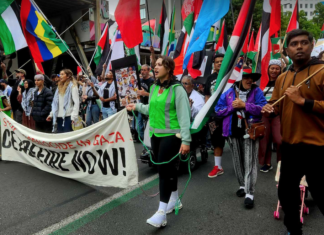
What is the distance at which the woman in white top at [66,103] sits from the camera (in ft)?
17.0

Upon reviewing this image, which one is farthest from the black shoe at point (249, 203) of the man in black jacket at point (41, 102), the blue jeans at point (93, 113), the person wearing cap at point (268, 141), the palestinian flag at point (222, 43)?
the palestinian flag at point (222, 43)

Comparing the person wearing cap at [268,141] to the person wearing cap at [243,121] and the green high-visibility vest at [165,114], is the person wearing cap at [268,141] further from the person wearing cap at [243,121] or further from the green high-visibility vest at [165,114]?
the green high-visibility vest at [165,114]

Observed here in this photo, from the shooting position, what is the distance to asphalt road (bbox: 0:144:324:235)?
285 cm

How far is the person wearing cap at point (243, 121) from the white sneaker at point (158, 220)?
3.69ft

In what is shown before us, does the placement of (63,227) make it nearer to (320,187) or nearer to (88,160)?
(88,160)

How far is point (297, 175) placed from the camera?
2.29m

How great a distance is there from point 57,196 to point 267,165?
11.5ft

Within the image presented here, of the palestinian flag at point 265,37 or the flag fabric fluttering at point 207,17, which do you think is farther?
the palestinian flag at point 265,37

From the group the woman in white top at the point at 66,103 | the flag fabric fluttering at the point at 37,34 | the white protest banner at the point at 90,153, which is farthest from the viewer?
the flag fabric fluttering at the point at 37,34

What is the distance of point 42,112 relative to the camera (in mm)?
5594

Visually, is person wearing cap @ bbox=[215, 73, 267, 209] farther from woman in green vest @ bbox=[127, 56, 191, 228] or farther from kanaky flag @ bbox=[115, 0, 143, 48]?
kanaky flag @ bbox=[115, 0, 143, 48]

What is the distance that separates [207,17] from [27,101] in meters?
4.64

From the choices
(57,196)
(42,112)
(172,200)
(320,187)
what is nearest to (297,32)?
(320,187)

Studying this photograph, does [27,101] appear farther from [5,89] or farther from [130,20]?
[130,20]
